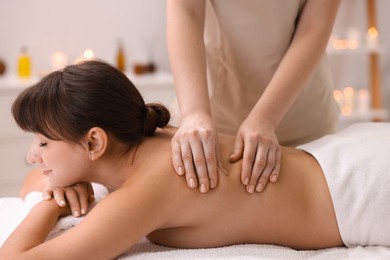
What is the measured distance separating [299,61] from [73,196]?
0.71 meters

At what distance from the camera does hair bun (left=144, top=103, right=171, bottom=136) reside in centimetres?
157

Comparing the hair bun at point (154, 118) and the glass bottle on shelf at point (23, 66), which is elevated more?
the hair bun at point (154, 118)

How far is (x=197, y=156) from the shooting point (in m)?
1.43

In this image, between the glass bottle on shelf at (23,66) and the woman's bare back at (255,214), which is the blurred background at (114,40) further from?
the woman's bare back at (255,214)

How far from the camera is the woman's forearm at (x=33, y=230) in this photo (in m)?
1.33

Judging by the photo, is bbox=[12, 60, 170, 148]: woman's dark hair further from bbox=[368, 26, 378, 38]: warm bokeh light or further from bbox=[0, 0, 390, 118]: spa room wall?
bbox=[368, 26, 378, 38]: warm bokeh light

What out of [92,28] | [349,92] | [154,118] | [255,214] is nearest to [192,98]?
[154,118]

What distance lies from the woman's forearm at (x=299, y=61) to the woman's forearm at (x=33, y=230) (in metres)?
0.55

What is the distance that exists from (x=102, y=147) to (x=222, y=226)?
33 cm

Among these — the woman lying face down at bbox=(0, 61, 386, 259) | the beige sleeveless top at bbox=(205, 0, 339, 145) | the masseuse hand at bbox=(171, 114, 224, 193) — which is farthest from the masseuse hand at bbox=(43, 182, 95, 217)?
the beige sleeveless top at bbox=(205, 0, 339, 145)

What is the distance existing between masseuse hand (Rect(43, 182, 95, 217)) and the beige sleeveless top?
22.7 inches

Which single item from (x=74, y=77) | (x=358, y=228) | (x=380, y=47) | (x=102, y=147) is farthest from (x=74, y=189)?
(x=380, y=47)

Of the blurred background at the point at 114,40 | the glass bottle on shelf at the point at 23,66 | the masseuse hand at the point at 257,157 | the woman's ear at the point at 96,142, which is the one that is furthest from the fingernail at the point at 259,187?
the glass bottle on shelf at the point at 23,66

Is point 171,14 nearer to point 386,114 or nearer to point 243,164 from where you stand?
point 243,164
